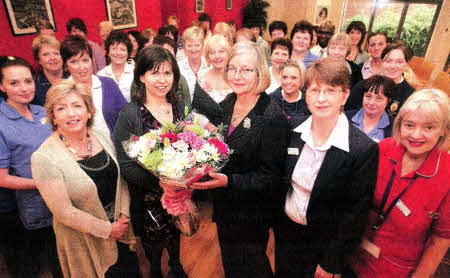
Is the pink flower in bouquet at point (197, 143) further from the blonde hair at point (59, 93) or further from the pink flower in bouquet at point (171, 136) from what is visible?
the blonde hair at point (59, 93)

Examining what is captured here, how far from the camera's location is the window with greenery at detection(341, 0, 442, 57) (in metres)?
10.6

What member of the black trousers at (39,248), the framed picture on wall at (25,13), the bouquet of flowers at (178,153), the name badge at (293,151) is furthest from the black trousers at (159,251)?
the framed picture on wall at (25,13)

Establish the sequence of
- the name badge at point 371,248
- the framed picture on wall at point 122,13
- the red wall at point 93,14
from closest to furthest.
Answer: the name badge at point 371,248
the red wall at point 93,14
the framed picture on wall at point 122,13

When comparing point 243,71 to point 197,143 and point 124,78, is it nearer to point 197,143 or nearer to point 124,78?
point 197,143

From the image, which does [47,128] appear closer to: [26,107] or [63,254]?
[26,107]

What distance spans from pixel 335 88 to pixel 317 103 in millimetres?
135

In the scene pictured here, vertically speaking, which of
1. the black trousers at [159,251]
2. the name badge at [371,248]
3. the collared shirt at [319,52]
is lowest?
the black trousers at [159,251]

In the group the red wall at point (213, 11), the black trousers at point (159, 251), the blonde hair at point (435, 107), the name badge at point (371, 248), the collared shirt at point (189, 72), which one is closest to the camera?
the blonde hair at point (435, 107)

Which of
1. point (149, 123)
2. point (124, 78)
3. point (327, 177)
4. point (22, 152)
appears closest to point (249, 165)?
point (327, 177)

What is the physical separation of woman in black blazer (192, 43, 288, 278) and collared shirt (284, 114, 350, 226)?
119mm

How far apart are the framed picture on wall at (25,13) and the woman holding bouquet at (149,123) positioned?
160 inches

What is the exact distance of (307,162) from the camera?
171 cm

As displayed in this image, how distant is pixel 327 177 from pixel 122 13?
724 centimetres

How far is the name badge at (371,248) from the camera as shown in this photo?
1.66m
